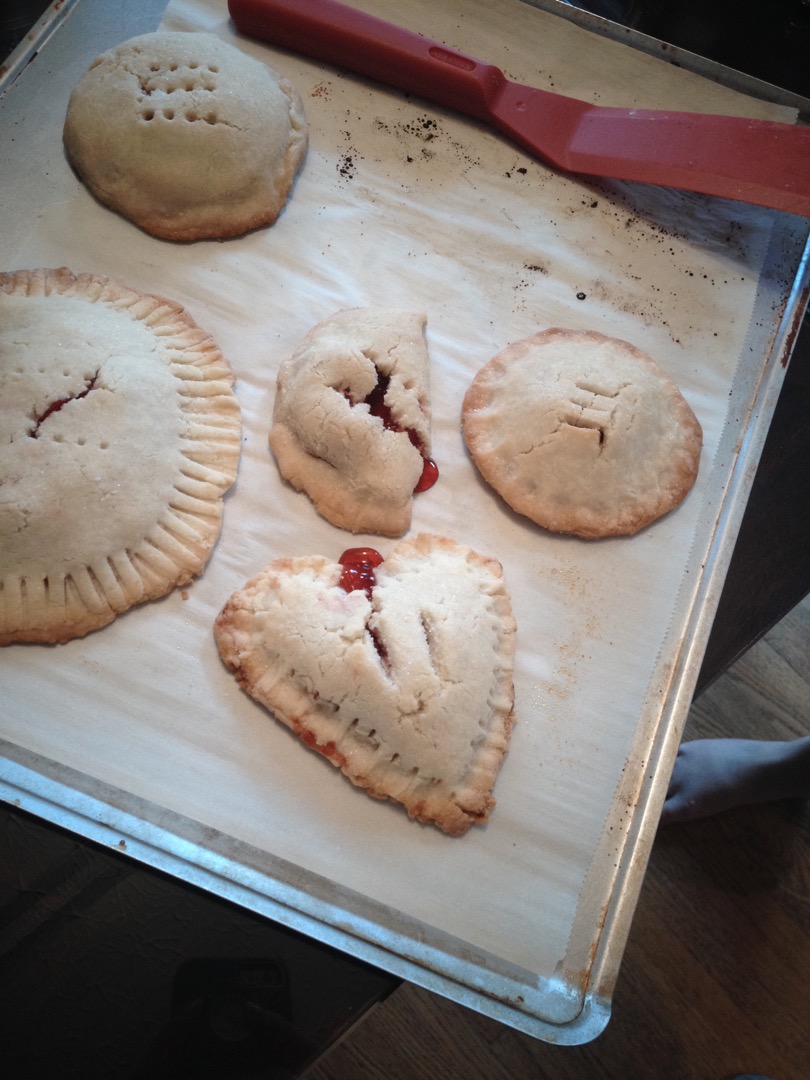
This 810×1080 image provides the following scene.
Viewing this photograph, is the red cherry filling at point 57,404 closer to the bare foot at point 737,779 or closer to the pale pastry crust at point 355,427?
the pale pastry crust at point 355,427

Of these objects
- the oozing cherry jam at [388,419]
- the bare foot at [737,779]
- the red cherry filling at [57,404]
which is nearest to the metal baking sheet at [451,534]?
the oozing cherry jam at [388,419]

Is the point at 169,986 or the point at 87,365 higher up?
the point at 87,365

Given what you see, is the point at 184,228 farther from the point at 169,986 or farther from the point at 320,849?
the point at 169,986

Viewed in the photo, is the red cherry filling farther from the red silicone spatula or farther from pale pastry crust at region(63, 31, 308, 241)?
the red silicone spatula

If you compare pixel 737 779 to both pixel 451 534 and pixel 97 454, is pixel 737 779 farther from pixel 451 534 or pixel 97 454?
pixel 97 454

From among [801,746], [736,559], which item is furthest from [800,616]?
[736,559]

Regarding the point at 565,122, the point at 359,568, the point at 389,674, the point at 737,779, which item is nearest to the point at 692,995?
the point at 737,779
